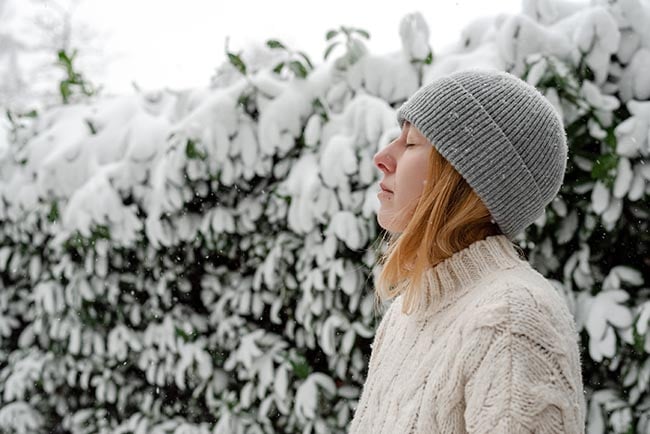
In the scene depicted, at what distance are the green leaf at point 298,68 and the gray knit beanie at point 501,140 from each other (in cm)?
155

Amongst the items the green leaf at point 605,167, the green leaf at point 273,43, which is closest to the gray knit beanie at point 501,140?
the green leaf at point 605,167

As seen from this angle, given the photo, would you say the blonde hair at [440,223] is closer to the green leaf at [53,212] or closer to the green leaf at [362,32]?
the green leaf at [362,32]

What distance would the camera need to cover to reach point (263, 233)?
9.34 ft

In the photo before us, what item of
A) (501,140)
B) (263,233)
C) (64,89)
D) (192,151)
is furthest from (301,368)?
(64,89)

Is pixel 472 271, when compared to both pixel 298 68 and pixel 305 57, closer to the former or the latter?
pixel 298 68

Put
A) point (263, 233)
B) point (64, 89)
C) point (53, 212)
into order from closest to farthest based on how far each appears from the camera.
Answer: point (263, 233) < point (53, 212) < point (64, 89)

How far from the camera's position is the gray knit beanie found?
119 centimetres

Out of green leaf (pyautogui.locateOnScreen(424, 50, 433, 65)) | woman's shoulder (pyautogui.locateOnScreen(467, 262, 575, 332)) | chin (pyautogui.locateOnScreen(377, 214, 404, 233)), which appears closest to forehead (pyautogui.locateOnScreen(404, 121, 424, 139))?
chin (pyautogui.locateOnScreen(377, 214, 404, 233))

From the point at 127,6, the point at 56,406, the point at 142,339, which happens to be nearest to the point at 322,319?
the point at 142,339

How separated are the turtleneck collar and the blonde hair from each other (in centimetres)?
2

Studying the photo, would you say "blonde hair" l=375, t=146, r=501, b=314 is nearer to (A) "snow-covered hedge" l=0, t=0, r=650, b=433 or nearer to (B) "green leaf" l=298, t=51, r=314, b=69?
(A) "snow-covered hedge" l=0, t=0, r=650, b=433

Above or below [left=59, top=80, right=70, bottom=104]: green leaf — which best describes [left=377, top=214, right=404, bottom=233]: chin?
below

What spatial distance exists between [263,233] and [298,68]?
0.74m

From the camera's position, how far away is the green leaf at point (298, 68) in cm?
273
